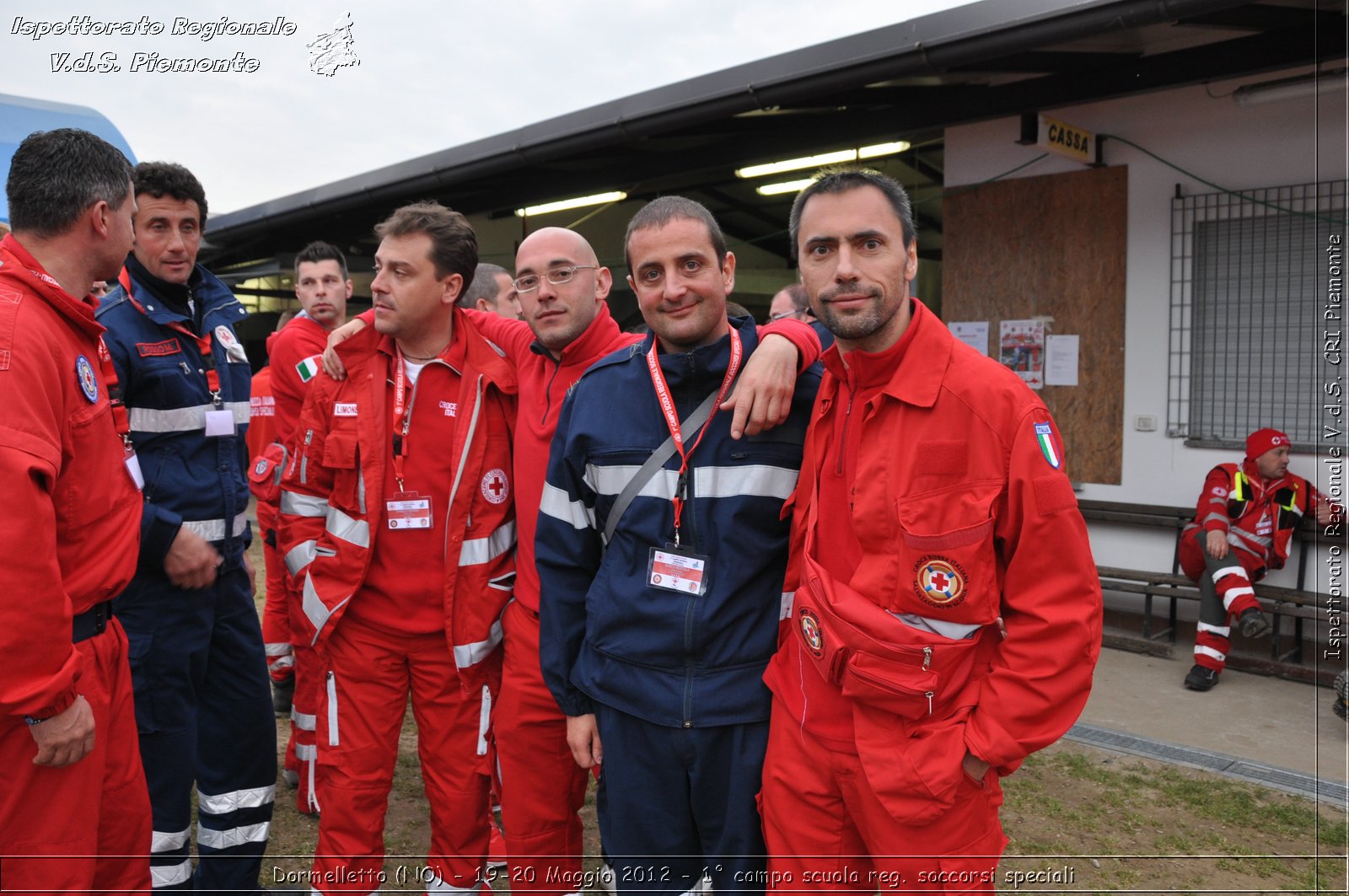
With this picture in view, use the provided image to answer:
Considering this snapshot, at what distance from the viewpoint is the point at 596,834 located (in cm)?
412

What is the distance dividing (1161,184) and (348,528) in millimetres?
6500

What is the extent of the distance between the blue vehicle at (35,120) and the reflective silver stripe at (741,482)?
7.08m

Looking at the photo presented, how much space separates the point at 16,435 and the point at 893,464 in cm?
208

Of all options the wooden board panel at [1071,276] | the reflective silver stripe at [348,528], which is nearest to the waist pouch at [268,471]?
the reflective silver stripe at [348,528]

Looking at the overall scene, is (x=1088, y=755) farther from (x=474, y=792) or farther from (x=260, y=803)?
(x=260, y=803)

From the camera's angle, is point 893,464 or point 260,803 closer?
point 893,464

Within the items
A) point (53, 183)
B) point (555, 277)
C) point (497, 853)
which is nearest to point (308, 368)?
point (555, 277)

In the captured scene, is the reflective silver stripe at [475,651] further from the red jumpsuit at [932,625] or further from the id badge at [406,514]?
the red jumpsuit at [932,625]

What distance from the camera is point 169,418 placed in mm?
3240

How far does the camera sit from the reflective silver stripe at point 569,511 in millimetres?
2662

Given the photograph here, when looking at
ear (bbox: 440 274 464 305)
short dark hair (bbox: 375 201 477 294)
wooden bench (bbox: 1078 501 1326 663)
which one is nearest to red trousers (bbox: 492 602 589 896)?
ear (bbox: 440 274 464 305)

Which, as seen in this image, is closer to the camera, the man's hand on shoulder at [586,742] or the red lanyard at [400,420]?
the man's hand on shoulder at [586,742]

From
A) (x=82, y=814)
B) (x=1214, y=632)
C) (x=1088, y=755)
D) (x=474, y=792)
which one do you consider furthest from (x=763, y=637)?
(x=1214, y=632)

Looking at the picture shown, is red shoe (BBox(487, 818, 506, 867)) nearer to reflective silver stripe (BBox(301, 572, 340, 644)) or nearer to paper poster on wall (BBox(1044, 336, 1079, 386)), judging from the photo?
reflective silver stripe (BBox(301, 572, 340, 644))
